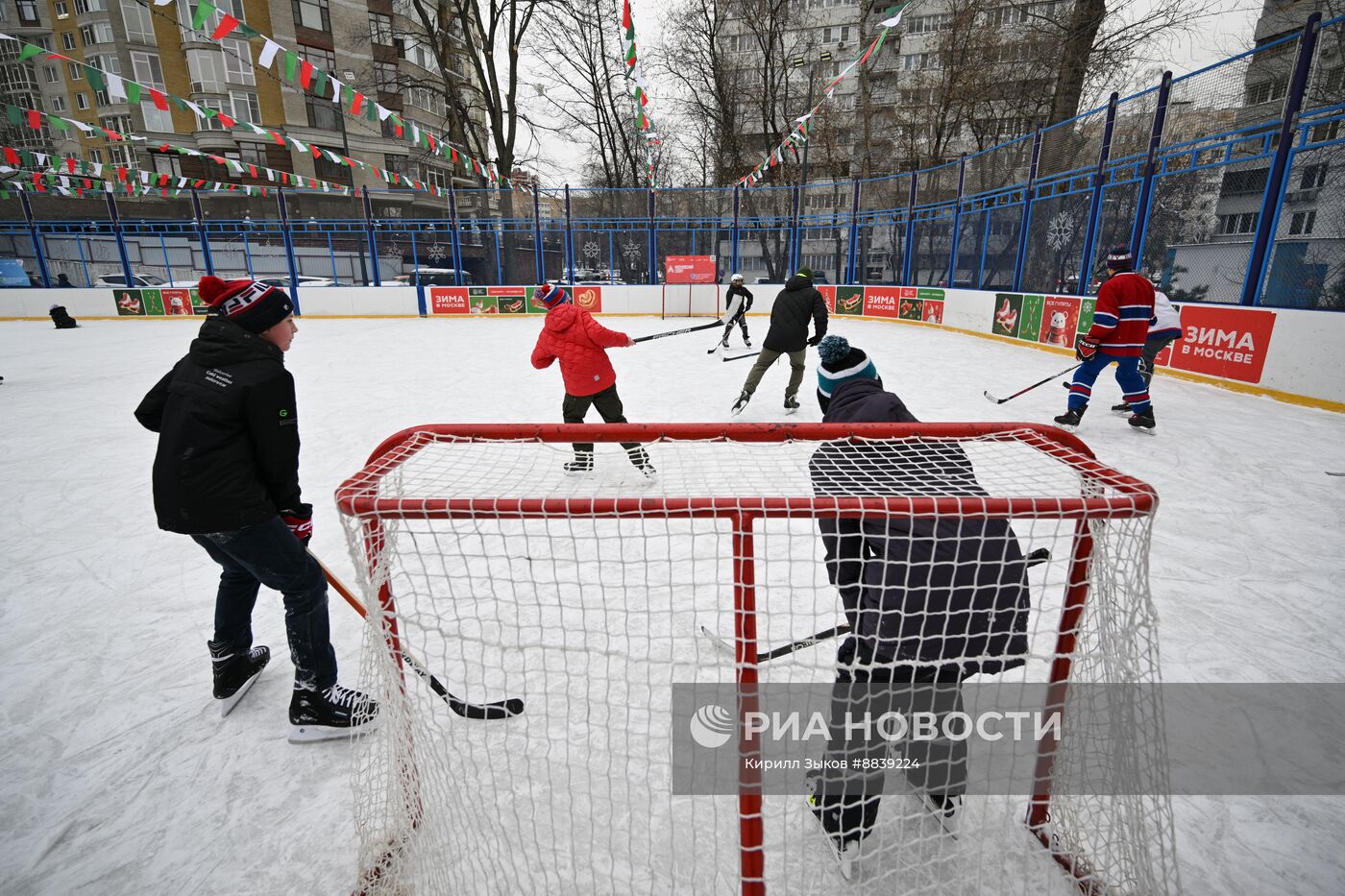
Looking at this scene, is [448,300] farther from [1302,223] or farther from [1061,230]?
[1302,223]

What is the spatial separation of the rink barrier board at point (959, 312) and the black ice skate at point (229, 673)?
9392 mm

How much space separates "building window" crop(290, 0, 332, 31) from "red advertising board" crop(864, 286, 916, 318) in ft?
110

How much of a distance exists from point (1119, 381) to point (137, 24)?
44935mm

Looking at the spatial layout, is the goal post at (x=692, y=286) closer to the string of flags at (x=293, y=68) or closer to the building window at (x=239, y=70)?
the string of flags at (x=293, y=68)

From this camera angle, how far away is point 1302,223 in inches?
279

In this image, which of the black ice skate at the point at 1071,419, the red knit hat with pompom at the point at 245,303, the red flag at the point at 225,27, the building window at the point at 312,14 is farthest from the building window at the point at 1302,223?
the building window at the point at 312,14

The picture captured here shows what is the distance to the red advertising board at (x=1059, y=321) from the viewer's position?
945 centimetres

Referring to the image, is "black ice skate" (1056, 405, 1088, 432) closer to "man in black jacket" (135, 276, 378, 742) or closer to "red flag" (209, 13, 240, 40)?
"man in black jacket" (135, 276, 378, 742)

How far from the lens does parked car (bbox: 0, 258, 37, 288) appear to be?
16.4 m

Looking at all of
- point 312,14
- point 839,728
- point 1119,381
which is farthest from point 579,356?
point 312,14

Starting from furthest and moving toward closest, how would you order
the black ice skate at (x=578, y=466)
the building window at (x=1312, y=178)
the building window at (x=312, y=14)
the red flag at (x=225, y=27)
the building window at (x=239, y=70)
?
1. the building window at (x=312, y=14)
2. the building window at (x=239, y=70)
3. the building window at (x=1312, y=178)
4. the red flag at (x=225, y=27)
5. the black ice skate at (x=578, y=466)

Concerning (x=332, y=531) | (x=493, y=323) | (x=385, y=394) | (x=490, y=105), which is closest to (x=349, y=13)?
(x=490, y=105)

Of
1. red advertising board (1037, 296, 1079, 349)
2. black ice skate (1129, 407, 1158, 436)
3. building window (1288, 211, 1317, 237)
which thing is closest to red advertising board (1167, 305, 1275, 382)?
building window (1288, 211, 1317, 237)

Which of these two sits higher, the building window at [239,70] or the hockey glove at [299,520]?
the building window at [239,70]
